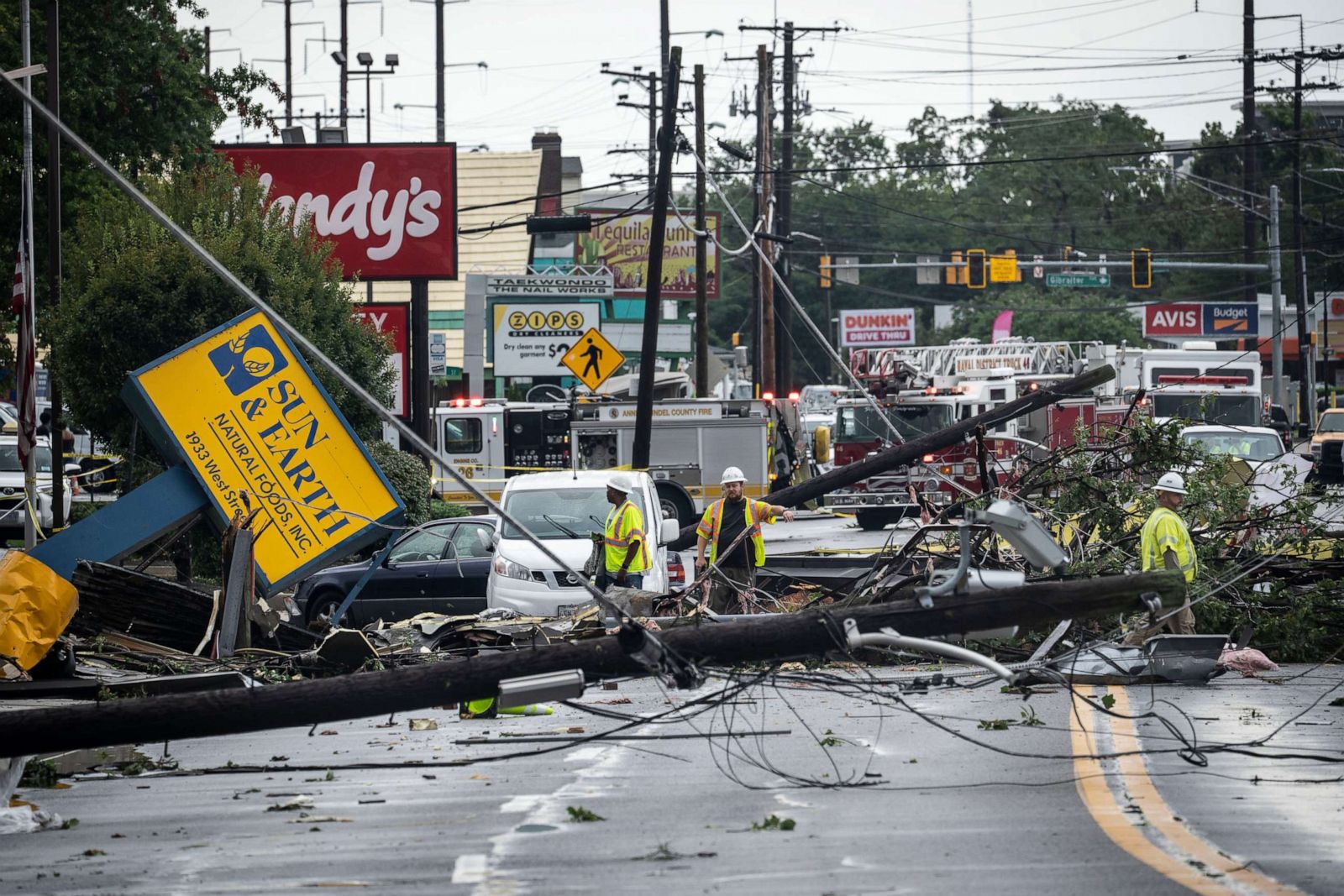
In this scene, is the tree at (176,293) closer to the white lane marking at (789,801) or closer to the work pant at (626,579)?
the work pant at (626,579)

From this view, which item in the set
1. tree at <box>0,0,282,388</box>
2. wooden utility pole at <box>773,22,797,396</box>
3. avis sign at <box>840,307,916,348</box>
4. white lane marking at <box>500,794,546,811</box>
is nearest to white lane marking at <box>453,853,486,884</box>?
white lane marking at <box>500,794,546,811</box>

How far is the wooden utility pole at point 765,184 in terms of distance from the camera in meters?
39.2

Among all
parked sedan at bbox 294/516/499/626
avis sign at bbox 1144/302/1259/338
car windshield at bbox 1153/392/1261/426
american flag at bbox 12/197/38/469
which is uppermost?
avis sign at bbox 1144/302/1259/338

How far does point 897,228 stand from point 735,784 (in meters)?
89.7

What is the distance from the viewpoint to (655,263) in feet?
81.5

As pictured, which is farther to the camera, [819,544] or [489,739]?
[819,544]

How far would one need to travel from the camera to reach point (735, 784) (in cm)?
816

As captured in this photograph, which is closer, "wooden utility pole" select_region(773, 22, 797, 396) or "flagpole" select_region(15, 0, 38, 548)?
"flagpole" select_region(15, 0, 38, 548)

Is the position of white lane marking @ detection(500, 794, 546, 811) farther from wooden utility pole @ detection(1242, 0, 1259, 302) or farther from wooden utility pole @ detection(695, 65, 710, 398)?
wooden utility pole @ detection(1242, 0, 1259, 302)

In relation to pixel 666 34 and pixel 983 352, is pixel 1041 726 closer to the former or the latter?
pixel 983 352

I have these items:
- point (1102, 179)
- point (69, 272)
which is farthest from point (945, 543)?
point (1102, 179)

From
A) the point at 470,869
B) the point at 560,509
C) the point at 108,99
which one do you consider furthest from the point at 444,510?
the point at 470,869

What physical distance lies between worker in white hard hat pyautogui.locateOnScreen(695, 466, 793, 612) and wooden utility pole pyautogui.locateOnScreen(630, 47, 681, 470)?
898 cm

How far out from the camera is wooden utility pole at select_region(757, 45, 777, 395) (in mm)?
39219
